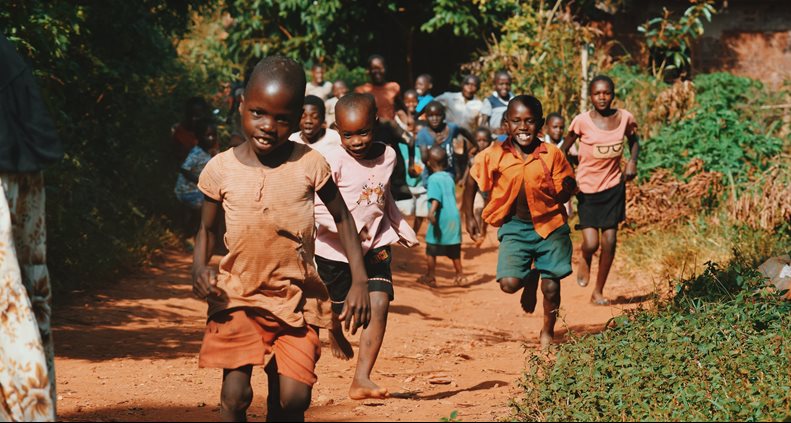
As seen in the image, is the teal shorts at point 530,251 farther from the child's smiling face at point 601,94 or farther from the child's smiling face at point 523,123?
the child's smiling face at point 601,94

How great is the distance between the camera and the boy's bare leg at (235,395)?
4762 mm

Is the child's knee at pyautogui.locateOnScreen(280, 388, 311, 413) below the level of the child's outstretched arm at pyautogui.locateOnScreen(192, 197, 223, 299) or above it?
below

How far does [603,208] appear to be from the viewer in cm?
996

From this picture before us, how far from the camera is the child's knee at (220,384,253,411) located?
4.76m

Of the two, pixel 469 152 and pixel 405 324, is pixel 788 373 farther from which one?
pixel 469 152

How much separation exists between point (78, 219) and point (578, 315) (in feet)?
15.9

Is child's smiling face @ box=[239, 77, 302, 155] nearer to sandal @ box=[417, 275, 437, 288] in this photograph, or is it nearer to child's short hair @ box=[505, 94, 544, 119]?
child's short hair @ box=[505, 94, 544, 119]

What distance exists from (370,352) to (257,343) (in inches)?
63.5

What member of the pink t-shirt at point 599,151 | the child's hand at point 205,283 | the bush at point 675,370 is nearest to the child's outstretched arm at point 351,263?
the child's hand at point 205,283

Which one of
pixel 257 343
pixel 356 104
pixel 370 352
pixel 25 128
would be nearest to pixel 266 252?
pixel 257 343

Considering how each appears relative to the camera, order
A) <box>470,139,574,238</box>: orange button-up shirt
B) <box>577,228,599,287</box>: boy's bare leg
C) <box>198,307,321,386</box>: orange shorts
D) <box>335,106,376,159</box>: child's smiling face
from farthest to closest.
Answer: <box>577,228,599,287</box>: boy's bare leg → <box>470,139,574,238</box>: orange button-up shirt → <box>335,106,376,159</box>: child's smiling face → <box>198,307,321,386</box>: orange shorts

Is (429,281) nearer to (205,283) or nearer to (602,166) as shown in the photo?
(602,166)

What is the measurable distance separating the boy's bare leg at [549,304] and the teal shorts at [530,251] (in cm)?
6

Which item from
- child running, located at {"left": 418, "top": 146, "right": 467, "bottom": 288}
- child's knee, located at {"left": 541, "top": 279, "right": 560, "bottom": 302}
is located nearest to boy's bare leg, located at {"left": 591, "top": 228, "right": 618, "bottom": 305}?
child's knee, located at {"left": 541, "top": 279, "right": 560, "bottom": 302}
